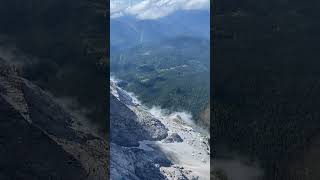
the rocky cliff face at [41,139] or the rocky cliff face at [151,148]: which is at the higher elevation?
the rocky cliff face at [41,139]

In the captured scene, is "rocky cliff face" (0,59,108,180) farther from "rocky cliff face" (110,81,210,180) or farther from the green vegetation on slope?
the green vegetation on slope

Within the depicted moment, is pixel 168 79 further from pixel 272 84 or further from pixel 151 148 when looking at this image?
pixel 272 84

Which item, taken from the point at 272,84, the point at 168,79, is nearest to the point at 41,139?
the point at 272,84

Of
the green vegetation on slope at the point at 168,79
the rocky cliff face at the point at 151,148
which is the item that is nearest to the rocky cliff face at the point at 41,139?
the rocky cliff face at the point at 151,148

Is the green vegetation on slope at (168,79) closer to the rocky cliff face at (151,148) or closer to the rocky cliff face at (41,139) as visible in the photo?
the rocky cliff face at (151,148)

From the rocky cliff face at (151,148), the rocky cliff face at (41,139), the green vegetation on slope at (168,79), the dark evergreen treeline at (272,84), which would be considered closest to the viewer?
the rocky cliff face at (41,139)

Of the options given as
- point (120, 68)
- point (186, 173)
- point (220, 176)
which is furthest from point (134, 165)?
point (120, 68)
